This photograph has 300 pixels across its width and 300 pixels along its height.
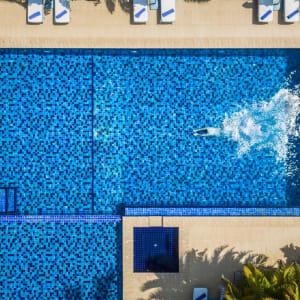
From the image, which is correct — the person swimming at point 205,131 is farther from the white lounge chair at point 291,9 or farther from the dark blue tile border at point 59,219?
the white lounge chair at point 291,9

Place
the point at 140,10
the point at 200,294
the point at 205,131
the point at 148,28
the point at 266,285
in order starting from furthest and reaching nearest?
1. the point at 205,131
2. the point at 148,28
3. the point at 140,10
4. the point at 200,294
5. the point at 266,285

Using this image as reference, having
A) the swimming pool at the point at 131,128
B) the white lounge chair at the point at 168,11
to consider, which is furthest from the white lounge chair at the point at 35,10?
the white lounge chair at the point at 168,11

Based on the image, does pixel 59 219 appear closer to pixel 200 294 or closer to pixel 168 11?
pixel 200 294

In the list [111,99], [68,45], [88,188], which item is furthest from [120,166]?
[68,45]

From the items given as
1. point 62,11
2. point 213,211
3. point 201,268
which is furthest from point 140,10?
point 201,268

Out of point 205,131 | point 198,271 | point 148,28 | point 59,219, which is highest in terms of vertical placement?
point 148,28

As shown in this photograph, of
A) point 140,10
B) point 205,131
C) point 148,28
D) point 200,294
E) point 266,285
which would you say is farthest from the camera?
point 205,131
